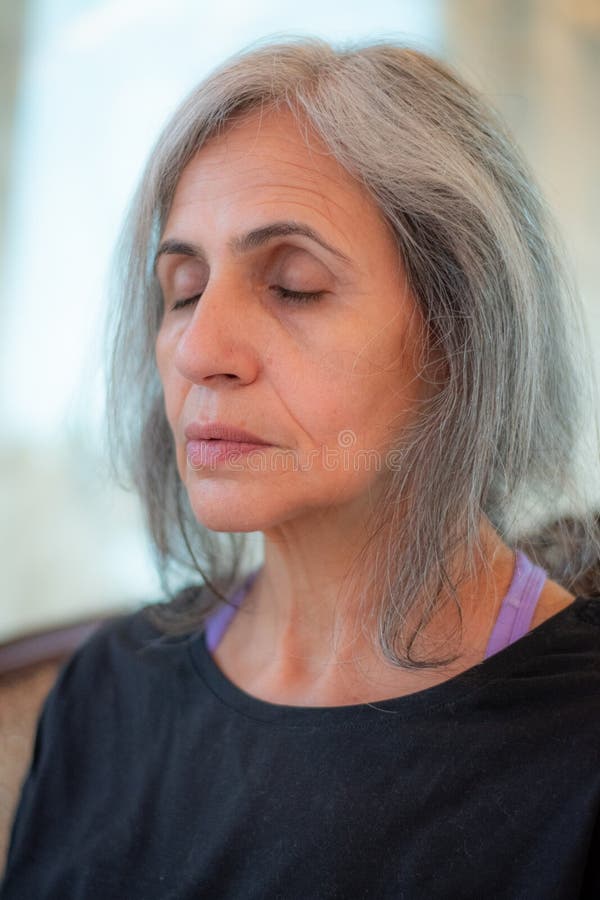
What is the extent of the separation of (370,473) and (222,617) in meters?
0.40

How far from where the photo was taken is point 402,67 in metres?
1.00

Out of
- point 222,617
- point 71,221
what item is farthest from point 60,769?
point 71,221

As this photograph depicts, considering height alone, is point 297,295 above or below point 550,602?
above

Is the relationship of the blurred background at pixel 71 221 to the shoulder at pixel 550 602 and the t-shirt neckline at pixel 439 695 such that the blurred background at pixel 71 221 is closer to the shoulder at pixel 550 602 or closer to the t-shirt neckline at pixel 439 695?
the t-shirt neckline at pixel 439 695

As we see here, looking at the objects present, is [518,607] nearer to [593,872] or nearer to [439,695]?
[439,695]

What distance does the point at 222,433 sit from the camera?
Answer: 96 cm

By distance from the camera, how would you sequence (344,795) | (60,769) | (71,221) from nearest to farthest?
(344,795)
(60,769)
(71,221)

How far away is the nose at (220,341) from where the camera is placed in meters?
0.94

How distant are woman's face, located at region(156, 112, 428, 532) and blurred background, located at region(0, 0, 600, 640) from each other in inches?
23.0

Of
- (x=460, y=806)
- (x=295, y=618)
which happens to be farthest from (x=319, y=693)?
(x=460, y=806)

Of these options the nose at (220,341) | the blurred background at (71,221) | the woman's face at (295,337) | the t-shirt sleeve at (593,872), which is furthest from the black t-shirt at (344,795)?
the blurred background at (71,221)

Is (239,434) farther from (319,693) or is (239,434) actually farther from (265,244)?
(319,693)

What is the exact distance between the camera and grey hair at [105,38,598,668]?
95 centimetres

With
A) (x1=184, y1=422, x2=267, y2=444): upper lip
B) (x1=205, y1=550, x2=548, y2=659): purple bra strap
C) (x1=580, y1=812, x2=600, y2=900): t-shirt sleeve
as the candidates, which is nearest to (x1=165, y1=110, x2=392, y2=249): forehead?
(x1=184, y1=422, x2=267, y2=444): upper lip
